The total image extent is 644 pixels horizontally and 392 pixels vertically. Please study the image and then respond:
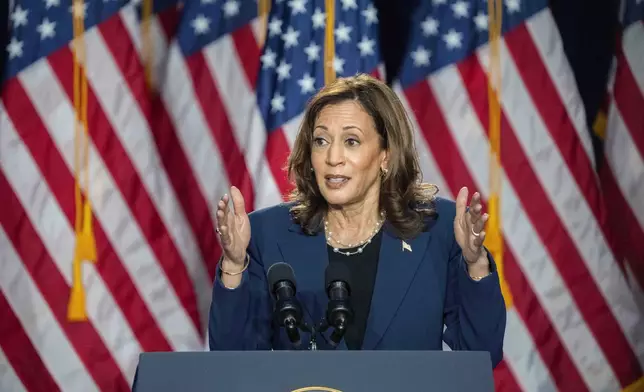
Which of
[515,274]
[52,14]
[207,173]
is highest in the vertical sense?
[52,14]

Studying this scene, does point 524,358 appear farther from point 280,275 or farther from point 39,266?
point 280,275

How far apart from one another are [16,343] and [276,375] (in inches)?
94.4

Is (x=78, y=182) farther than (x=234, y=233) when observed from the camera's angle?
Yes

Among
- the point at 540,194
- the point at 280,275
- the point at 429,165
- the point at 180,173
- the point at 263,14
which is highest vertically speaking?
the point at 263,14

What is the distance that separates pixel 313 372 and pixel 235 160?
7.38 ft

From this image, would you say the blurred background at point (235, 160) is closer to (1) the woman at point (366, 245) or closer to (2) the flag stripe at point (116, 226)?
(2) the flag stripe at point (116, 226)

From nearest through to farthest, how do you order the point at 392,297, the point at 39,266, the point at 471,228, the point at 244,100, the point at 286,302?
the point at 286,302, the point at 471,228, the point at 392,297, the point at 39,266, the point at 244,100

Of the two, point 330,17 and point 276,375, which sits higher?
point 330,17

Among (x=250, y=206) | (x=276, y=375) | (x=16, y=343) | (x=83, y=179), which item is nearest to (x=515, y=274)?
(x=250, y=206)

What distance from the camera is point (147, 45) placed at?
366 cm

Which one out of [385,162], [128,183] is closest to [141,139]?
[128,183]

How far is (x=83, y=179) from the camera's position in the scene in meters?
3.57

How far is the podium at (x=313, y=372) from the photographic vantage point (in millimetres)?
1469

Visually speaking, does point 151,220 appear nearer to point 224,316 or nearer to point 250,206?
point 250,206
